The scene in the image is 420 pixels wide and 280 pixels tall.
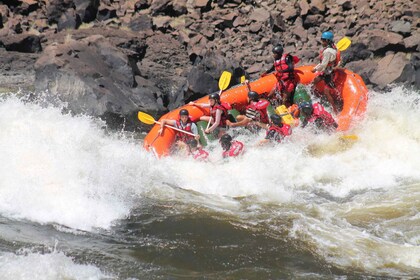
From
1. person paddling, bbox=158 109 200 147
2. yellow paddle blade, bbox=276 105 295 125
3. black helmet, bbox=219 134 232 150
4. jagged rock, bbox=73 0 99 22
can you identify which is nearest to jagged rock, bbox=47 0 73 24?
jagged rock, bbox=73 0 99 22

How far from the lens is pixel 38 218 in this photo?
5.63 metres

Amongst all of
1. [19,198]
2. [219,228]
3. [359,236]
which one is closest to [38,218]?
[19,198]

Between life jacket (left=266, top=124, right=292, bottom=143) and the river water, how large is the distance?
0.11 metres

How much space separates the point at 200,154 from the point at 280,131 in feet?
3.77

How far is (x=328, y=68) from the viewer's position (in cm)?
923

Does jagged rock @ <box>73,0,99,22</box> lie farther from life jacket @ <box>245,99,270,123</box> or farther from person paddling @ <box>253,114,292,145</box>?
person paddling @ <box>253,114,292,145</box>

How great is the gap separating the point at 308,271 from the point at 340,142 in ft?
13.3

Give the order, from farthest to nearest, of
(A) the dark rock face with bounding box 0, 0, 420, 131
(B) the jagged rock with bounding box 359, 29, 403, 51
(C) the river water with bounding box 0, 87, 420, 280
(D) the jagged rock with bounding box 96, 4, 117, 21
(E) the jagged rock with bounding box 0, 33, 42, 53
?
(D) the jagged rock with bounding box 96, 4, 117, 21 → (E) the jagged rock with bounding box 0, 33, 42, 53 → (B) the jagged rock with bounding box 359, 29, 403, 51 → (A) the dark rock face with bounding box 0, 0, 420, 131 → (C) the river water with bounding box 0, 87, 420, 280

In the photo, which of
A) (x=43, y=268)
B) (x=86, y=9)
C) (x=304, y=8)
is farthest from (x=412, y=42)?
(x=43, y=268)

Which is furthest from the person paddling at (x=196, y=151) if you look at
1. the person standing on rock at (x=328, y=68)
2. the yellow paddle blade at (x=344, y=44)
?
the yellow paddle blade at (x=344, y=44)

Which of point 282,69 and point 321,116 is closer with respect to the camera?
point 321,116

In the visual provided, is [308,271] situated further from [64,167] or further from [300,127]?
[300,127]

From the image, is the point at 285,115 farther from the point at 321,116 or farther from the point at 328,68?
the point at 328,68

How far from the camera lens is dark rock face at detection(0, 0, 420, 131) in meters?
11.4
